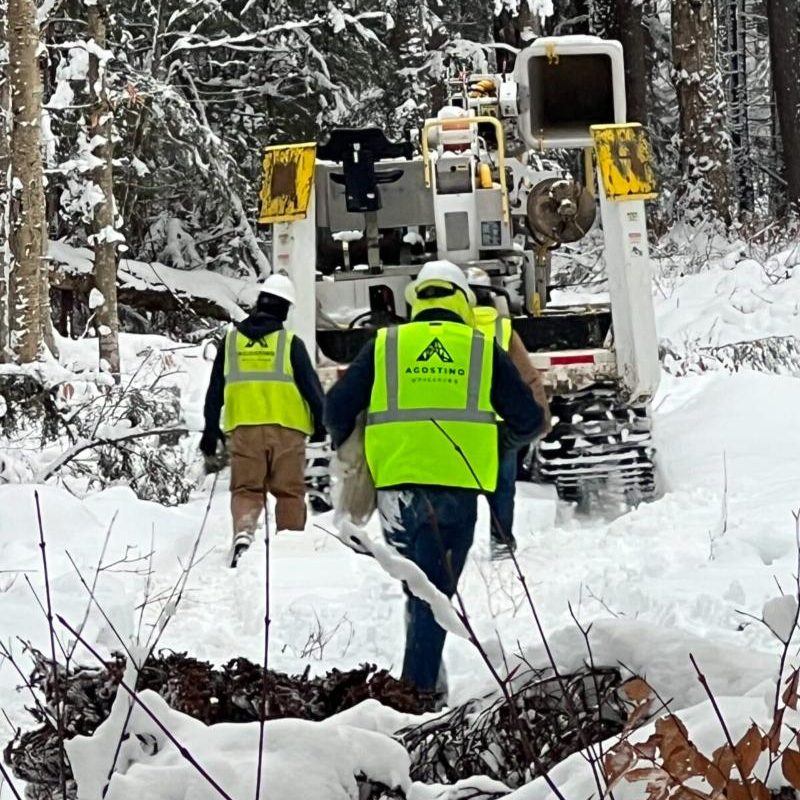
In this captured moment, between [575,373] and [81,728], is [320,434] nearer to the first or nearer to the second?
[575,373]

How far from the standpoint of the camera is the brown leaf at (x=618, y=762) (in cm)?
198

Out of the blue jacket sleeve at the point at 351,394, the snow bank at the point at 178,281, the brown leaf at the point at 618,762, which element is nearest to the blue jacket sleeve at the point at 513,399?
the blue jacket sleeve at the point at 351,394

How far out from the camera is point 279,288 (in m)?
8.23

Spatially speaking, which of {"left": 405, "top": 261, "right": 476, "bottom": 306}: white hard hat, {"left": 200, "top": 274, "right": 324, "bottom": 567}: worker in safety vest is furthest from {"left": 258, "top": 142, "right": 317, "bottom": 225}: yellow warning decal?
{"left": 405, "top": 261, "right": 476, "bottom": 306}: white hard hat

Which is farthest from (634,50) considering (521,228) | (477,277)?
(477,277)

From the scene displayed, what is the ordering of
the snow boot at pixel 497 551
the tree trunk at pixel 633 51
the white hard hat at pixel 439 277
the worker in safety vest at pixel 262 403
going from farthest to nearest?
the tree trunk at pixel 633 51 → the worker in safety vest at pixel 262 403 → the snow boot at pixel 497 551 → the white hard hat at pixel 439 277

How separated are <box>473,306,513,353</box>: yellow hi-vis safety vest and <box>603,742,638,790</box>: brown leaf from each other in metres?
5.59

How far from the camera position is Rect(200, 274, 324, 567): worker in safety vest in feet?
26.9

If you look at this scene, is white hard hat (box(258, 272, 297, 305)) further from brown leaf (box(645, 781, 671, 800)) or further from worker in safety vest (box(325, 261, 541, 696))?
brown leaf (box(645, 781, 671, 800))

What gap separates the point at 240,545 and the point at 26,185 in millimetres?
5132

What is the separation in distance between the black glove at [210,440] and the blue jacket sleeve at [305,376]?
56 cm

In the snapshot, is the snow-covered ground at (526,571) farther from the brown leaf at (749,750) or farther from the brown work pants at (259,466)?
the brown leaf at (749,750)

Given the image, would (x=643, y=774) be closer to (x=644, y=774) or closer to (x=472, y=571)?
(x=644, y=774)

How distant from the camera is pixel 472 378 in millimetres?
5438
